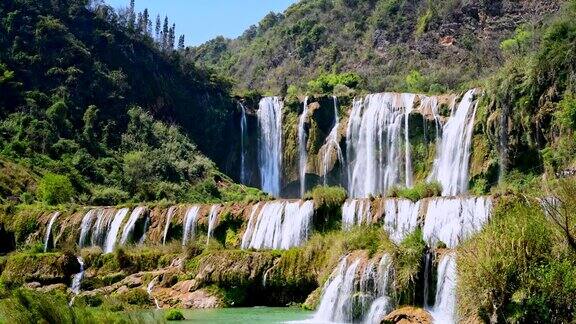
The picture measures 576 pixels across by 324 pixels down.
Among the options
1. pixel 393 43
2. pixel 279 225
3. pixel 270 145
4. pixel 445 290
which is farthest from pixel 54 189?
pixel 393 43

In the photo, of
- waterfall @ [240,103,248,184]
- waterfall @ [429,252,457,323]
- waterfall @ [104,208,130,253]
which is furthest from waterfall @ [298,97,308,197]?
waterfall @ [429,252,457,323]

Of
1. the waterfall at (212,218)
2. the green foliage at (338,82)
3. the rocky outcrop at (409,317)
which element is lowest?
the rocky outcrop at (409,317)

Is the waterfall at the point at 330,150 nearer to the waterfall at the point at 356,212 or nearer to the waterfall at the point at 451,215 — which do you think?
the waterfall at the point at 356,212

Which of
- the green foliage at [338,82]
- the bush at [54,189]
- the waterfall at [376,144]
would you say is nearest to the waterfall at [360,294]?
the waterfall at [376,144]

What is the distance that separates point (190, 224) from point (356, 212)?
33.8 ft

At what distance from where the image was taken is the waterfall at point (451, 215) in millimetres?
29625

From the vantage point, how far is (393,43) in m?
93.1

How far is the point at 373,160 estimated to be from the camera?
2255 inches

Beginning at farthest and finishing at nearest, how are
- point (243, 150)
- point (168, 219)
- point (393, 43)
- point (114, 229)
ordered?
point (393, 43) → point (243, 150) → point (114, 229) → point (168, 219)

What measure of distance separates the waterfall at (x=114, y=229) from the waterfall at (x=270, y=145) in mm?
25553

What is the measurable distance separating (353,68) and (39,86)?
41.0 metres

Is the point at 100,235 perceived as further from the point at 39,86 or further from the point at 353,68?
the point at 353,68

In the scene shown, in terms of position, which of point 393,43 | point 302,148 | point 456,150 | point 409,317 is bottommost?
point 409,317

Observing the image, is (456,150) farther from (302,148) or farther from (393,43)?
(393,43)
